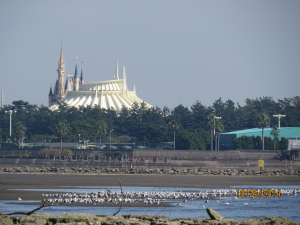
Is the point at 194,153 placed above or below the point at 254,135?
below

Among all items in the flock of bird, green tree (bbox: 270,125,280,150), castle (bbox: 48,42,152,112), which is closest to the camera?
the flock of bird

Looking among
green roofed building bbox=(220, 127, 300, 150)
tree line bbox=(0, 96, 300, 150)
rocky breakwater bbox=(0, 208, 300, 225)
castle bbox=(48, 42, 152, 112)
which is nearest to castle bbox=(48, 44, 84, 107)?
castle bbox=(48, 42, 152, 112)

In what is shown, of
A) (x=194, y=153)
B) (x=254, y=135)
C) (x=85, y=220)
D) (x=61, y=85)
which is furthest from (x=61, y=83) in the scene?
(x=85, y=220)

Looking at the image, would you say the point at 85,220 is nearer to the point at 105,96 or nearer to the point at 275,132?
the point at 275,132

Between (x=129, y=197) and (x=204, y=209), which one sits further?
(x=129, y=197)

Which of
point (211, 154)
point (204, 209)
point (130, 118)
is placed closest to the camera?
point (204, 209)

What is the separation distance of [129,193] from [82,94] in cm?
10776

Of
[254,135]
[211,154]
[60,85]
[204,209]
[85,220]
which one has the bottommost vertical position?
[204,209]

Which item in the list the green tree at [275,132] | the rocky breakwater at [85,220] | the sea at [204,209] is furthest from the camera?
the green tree at [275,132]

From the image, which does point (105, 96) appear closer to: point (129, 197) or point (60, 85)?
point (60, 85)

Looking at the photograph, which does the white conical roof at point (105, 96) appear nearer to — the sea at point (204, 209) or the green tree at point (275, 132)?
the green tree at point (275, 132)

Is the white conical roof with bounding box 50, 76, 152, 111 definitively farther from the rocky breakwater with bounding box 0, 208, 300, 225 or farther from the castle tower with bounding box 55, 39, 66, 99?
the rocky breakwater with bounding box 0, 208, 300, 225
